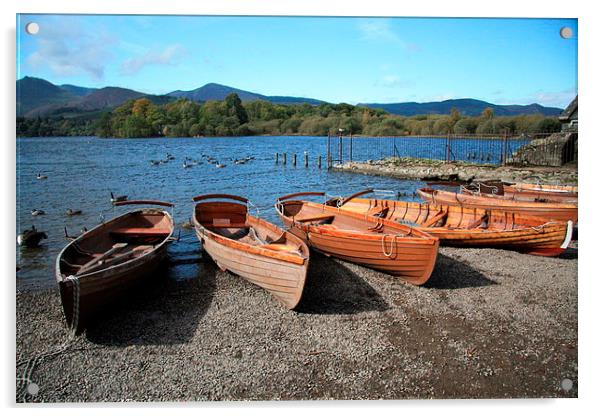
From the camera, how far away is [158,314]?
5.78m

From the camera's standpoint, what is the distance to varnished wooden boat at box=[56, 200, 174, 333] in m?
5.00

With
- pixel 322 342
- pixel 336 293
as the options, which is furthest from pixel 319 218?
pixel 322 342

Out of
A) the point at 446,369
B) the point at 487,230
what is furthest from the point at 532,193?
the point at 446,369

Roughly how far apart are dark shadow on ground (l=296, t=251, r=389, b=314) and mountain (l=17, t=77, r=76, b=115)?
145 inches

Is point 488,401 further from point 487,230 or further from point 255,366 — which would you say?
point 487,230

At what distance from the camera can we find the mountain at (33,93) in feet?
13.8

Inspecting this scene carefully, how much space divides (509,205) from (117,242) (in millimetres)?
8092

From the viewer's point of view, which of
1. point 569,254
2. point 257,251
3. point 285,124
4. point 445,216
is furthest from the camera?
point 285,124

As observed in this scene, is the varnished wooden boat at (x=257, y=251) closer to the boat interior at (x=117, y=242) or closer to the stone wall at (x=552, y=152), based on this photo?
the boat interior at (x=117, y=242)

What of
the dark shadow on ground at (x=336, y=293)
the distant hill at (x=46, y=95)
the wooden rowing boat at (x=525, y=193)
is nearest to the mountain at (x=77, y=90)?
the distant hill at (x=46, y=95)

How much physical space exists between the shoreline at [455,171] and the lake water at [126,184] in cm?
104

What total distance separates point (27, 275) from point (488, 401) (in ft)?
23.0

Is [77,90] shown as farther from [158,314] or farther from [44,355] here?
[44,355]

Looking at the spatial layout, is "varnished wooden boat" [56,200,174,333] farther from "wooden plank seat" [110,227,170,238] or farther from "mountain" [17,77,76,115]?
"mountain" [17,77,76,115]
